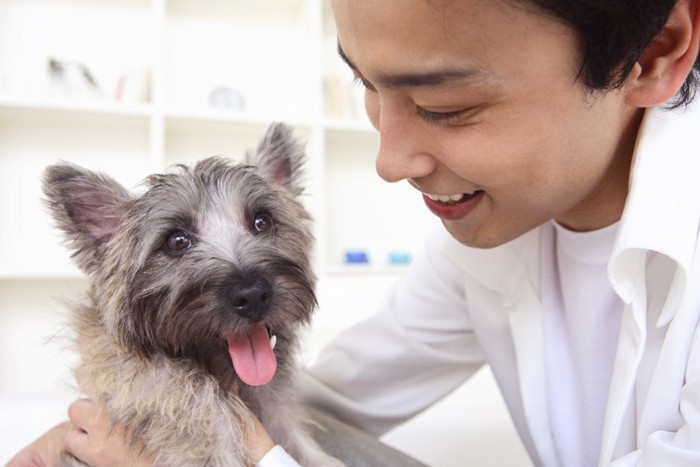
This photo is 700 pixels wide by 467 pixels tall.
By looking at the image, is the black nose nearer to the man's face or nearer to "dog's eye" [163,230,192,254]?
"dog's eye" [163,230,192,254]

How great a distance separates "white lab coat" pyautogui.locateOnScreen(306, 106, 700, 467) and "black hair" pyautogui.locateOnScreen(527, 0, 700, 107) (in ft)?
0.86

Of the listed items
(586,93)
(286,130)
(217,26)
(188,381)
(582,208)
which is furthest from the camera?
(217,26)

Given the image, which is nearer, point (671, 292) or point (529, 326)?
point (671, 292)

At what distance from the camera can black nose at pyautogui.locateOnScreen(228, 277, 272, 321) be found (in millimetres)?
1420

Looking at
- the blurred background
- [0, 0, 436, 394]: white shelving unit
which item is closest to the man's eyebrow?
the blurred background

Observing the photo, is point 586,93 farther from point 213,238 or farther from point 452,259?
point 213,238

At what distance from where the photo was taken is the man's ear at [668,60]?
1227mm

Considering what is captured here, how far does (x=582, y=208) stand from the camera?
1665 millimetres

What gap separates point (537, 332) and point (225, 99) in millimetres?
3217

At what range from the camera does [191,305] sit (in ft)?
4.72

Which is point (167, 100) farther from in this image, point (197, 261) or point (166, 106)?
point (197, 261)

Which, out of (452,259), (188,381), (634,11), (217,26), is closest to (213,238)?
(188,381)

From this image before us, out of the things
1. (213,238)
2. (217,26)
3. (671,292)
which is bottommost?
(671,292)

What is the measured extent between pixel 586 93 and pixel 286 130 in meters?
0.90
